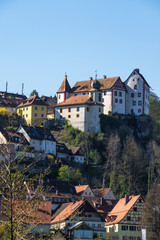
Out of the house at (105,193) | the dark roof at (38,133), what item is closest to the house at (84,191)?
the house at (105,193)

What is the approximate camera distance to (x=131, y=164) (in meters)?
96.8

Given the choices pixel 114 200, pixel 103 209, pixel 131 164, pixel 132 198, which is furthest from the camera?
pixel 131 164

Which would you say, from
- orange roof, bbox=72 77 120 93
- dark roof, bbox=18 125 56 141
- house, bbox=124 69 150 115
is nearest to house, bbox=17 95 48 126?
orange roof, bbox=72 77 120 93

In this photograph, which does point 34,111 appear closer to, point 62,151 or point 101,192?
point 62,151

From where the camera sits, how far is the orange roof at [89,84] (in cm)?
11094

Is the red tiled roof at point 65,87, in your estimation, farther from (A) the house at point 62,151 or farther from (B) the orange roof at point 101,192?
(B) the orange roof at point 101,192

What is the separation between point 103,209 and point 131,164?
75.3 ft

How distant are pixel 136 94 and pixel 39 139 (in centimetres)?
2730

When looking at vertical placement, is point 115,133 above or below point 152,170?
above

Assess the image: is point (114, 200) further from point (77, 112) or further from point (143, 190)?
point (77, 112)

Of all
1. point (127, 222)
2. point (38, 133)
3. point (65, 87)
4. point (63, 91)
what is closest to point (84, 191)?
point (127, 222)

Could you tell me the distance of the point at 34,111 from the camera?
108 metres

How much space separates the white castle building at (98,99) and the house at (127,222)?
119 ft

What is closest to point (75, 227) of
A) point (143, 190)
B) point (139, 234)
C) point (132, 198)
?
point (139, 234)
